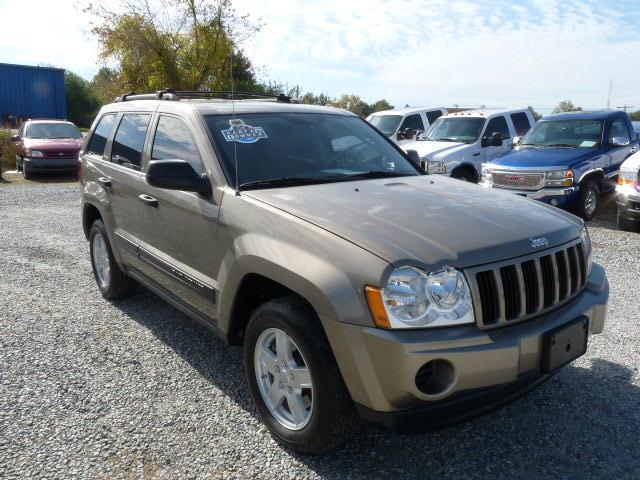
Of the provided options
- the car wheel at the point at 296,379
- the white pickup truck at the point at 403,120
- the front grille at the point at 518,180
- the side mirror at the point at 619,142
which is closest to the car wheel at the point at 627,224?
the front grille at the point at 518,180

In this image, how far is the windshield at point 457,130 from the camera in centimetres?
1137

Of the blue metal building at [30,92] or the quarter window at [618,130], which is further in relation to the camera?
the blue metal building at [30,92]

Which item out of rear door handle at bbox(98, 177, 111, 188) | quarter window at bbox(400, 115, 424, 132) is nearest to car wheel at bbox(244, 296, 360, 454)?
rear door handle at bbox(98, 177, 111, 188)

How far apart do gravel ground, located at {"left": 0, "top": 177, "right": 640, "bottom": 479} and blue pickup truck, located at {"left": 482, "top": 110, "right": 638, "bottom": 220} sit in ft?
14.4

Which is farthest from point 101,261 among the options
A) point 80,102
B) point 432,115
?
point 80,102

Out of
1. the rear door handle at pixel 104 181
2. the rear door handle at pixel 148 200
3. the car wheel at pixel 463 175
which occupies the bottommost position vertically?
the car wheel at pixel 463 175

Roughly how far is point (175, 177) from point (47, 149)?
1388cm

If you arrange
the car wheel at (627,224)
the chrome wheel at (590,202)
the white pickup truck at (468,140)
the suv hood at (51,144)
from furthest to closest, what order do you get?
the suv hood at (51,144), the white pickup truck at (468,140), the chrome wheel at (590,202), the car wheel at (627,224)

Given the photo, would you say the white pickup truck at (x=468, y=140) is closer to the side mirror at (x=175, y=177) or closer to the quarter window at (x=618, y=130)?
the quarter window at (x=618, y=130)

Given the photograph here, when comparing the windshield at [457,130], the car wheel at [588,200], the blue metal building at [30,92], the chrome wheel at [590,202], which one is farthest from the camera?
the blue metal building at [30,92]

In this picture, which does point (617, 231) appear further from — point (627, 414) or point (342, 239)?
point (342, 239)

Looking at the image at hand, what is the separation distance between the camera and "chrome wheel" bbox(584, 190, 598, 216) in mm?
9195

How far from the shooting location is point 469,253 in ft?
8.29

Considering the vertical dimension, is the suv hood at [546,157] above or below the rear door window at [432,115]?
below
